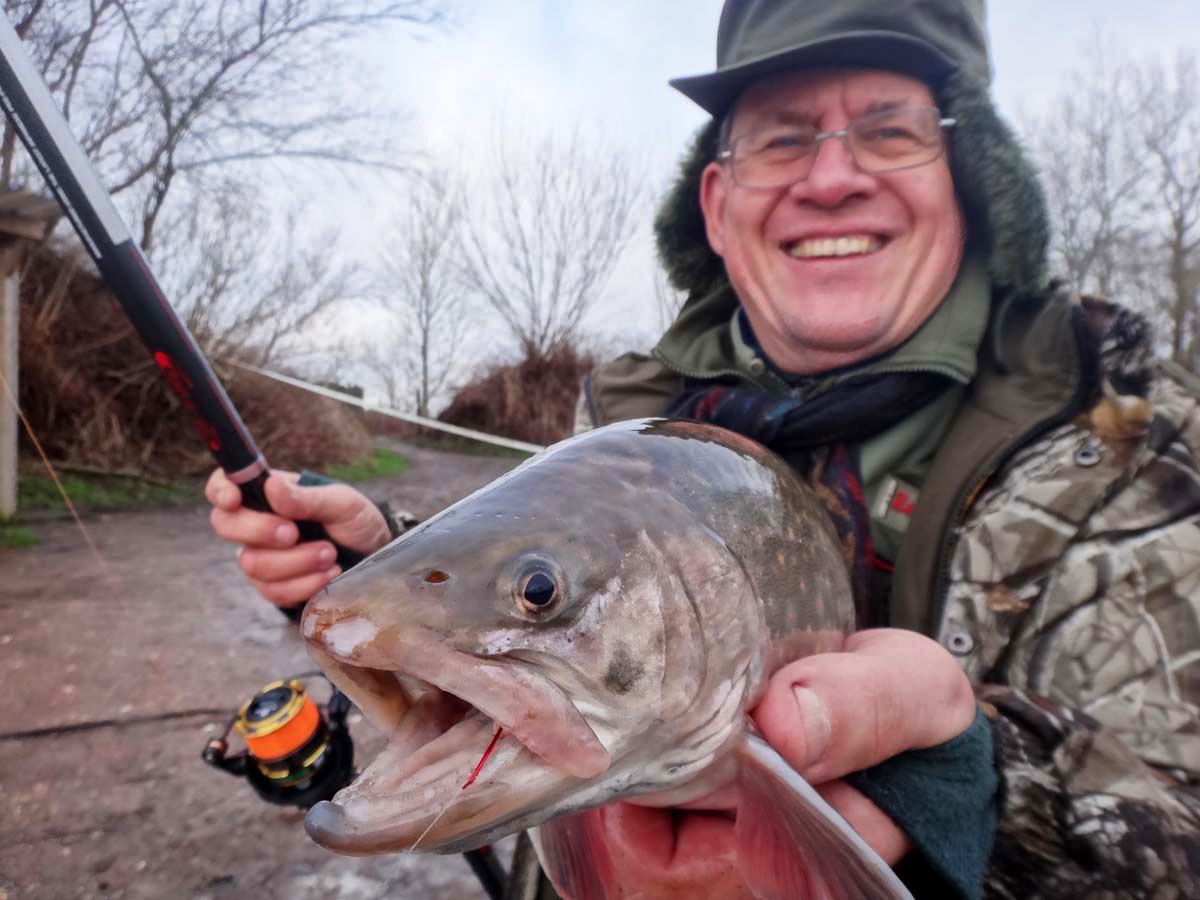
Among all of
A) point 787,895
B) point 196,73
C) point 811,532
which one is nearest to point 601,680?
point 787,895

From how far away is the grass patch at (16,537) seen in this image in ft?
18.5

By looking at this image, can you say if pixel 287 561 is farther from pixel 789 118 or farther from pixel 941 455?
pixel 789 118

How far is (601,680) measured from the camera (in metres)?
1.06

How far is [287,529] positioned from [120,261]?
74cm

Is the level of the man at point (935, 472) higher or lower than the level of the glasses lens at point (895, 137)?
lower

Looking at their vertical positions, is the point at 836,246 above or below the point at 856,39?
below

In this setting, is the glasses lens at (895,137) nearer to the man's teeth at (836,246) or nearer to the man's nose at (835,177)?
the man's nose at (835,177)

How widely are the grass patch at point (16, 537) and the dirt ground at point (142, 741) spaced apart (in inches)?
4.2

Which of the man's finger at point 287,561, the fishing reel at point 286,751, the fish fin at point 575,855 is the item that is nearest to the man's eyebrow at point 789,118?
the man's finger at point 287,561

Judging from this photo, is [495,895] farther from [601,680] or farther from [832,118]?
[832,118]

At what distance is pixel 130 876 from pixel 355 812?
214 cm

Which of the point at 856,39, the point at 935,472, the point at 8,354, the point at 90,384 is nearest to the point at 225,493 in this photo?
the point at 935,472

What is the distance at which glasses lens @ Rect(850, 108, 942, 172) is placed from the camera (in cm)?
206

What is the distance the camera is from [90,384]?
845cm
